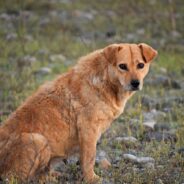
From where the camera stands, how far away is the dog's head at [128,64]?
8820mm

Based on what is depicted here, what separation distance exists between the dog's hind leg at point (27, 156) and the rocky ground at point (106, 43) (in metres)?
0.58

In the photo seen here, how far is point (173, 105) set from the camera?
12430 millimetres

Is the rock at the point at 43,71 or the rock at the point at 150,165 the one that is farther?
the rock at the point at 43,71

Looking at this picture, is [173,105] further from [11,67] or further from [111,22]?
[111,22]

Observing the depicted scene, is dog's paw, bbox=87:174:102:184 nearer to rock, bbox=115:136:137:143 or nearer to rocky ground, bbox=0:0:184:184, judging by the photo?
rocky ground, bbox=0:0:184:184

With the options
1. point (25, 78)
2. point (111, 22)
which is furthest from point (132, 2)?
point (25, 78)

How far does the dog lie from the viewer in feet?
27.2

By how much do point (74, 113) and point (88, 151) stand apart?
60 centimetres

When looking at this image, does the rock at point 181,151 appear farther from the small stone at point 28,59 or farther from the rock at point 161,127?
the small stone at point 28,59

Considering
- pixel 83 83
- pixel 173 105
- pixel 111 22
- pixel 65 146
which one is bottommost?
pixel 111 22

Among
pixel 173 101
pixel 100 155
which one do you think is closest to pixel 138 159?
pixel 100 155

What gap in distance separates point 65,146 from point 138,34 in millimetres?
10801

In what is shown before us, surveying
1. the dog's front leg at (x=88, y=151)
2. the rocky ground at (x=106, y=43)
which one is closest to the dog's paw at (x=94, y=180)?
the dog's front leg at (x=88, y=151)

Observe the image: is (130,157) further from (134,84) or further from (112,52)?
(112,52)
